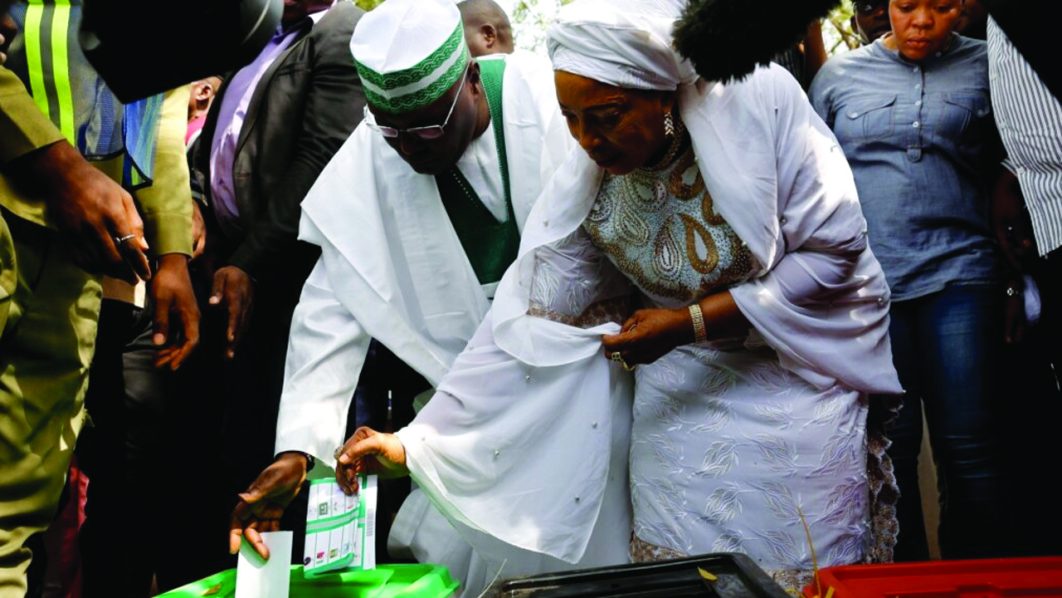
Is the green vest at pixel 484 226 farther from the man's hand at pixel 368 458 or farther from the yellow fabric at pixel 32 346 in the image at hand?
the yellow fabric at pixel 32 346

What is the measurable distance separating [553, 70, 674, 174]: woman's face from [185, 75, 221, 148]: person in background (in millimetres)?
1931

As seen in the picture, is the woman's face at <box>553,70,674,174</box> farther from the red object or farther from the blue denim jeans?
the blue denim jeans

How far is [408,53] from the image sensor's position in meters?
2.56

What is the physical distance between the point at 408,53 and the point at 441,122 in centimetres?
18

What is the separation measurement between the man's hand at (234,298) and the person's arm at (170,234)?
0.26 meters

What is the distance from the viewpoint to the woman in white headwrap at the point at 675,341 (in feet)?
6.84

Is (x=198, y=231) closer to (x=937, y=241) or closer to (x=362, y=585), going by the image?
(x=362, y=585)

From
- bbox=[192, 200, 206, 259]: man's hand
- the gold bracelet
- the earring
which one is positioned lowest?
bbox=[192, 200, 206, 259]: man's hand

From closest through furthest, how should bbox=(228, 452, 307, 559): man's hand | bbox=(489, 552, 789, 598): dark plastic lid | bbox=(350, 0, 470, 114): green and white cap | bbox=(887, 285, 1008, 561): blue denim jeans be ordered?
bbox=(489, 552, 789, 598): dark plastic lid → bbox=(228, 452, 307, 559): man's hand → bbox=(350, 0, 470, 114): green and white cap → bbox=(887, 285, 1008, 561): blue denim jeans

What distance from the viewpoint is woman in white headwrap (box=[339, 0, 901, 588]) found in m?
2.09

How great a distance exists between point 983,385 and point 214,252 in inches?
89.4

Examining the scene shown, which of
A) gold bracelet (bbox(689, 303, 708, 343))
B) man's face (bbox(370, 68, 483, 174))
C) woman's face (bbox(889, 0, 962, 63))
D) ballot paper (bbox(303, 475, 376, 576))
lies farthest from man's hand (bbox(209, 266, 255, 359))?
woman's face (bbox(889, 0, 962, 63))

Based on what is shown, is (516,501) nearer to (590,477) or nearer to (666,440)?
(590,477)

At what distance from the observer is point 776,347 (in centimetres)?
216
